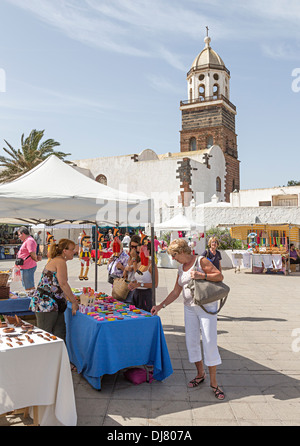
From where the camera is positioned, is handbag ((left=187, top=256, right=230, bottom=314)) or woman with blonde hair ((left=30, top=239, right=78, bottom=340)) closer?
→ handbag ((left=187, top=256, right=230, bottom=314))

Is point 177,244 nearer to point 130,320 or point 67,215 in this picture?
point 130,320

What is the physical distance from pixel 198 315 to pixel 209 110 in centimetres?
4072

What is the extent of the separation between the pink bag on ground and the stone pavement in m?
0.07

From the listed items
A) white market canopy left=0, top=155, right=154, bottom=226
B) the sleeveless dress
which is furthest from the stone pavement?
white market canopy left=0, top=155, right=154, bottom=226

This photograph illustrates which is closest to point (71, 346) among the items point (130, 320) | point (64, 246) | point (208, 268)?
point (130, 320)

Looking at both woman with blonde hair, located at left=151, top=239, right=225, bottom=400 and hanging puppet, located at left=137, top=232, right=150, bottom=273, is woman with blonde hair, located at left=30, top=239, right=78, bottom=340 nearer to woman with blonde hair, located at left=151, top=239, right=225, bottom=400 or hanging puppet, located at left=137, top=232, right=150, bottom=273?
woman with blonde hair, located at left=151, top=239, right=225, bottom=400

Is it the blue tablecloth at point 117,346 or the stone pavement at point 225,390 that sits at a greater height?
the blue tablecloth at point 117,346

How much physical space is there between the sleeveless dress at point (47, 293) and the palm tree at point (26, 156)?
22459mm

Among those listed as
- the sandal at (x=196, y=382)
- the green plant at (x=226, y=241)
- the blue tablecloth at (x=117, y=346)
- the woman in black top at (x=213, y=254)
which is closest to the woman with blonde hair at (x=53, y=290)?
the blue tablecloth at (x=117, y=346)

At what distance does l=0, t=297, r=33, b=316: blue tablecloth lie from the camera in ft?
18.1

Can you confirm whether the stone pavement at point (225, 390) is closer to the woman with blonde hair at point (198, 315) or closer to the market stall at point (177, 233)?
the woman with blonde hair at point (198, 315)

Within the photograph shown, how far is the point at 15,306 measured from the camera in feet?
18.3

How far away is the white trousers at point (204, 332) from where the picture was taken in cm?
412

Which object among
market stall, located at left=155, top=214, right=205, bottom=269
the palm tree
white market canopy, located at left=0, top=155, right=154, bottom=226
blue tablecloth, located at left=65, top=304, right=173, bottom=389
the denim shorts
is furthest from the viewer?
the palm tree
